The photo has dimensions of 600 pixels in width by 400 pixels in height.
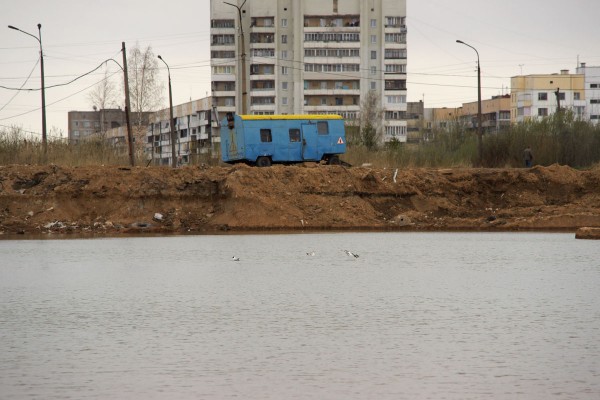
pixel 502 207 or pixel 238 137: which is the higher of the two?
Result: pixel 238 137

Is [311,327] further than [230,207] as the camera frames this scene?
No

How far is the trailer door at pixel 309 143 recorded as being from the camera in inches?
1654

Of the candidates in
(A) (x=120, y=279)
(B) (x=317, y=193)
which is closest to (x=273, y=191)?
(B) (x=317, y=193)

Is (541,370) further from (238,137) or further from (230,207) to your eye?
(238,137)

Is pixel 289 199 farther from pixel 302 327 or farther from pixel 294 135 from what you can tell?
pixel 302 327

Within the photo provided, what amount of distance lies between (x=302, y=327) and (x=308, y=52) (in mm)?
113256

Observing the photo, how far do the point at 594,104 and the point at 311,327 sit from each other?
15315 cm

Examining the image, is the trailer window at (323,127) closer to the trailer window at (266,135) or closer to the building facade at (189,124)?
the trailer window at (266,135)

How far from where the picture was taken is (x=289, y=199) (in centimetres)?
3350

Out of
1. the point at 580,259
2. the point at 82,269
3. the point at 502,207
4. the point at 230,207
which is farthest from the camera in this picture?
the point at 502,207

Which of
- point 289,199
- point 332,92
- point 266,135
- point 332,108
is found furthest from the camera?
point 332,108

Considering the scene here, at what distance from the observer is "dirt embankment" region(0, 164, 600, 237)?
1242 inches

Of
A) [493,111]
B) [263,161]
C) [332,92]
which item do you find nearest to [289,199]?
[263,161]

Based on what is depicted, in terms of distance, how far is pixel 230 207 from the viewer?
3281 centimetres
